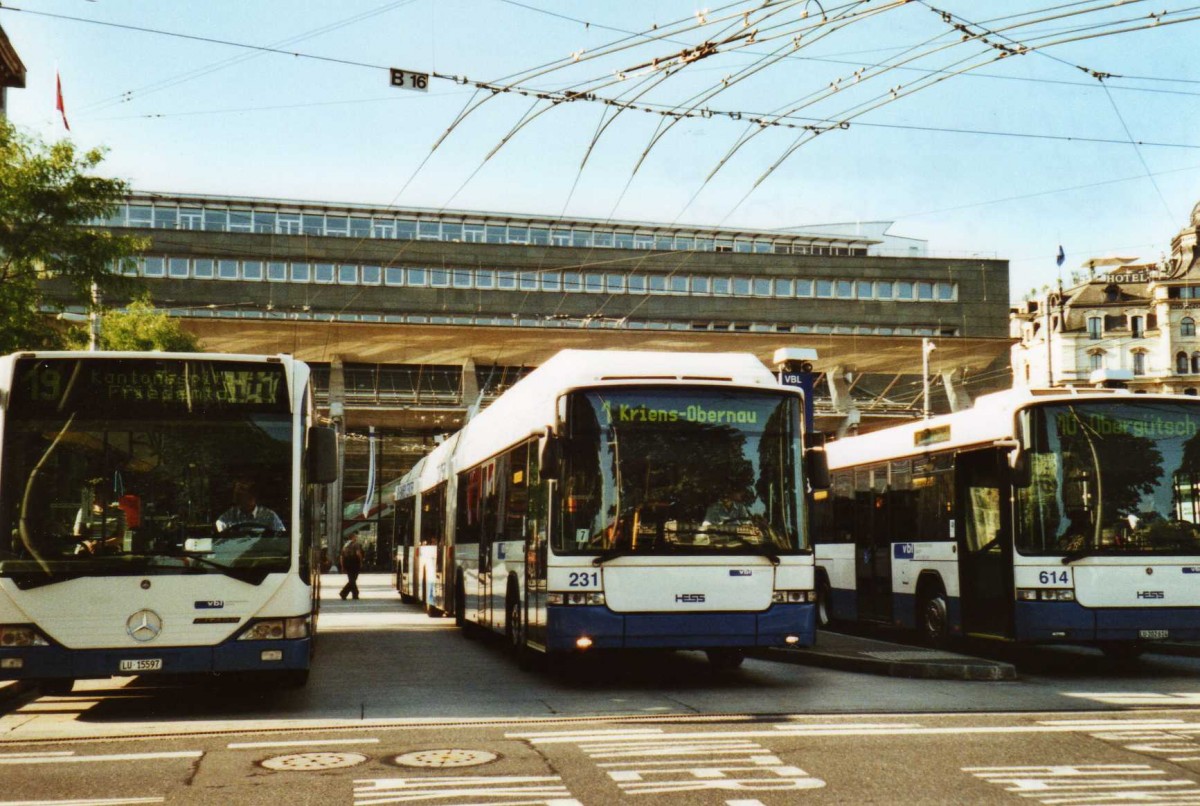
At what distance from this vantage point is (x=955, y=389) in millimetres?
50719

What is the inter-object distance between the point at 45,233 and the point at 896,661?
12.9 metres

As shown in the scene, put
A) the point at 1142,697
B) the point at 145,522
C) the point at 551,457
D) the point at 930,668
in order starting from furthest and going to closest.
Result: 1. the point at 930,668
2. the point at 551,457
3. the point at 1142,697
4. the point at 145,522

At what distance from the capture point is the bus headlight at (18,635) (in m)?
10.1

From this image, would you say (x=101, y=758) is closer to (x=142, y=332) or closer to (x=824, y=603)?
(x=824, y=603)

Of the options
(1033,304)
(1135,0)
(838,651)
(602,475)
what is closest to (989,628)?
(838,651)

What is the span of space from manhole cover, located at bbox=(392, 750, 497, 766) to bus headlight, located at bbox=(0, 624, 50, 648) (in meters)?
3.27

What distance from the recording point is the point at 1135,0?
12.2 m

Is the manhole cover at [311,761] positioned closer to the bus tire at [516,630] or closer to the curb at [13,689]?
the curb at [13,689]

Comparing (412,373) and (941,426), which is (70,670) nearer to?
(941,426)

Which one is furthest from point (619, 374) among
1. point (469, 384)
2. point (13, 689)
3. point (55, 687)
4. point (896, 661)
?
point (469, 384)

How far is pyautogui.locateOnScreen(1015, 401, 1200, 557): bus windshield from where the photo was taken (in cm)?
1377

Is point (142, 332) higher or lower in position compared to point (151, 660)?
higher

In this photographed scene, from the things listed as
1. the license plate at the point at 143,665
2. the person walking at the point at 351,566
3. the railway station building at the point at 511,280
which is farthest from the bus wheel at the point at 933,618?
the railway station building at the point at 511,280

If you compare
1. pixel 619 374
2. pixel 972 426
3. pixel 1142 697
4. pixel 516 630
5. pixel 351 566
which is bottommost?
pixel 1142 697
